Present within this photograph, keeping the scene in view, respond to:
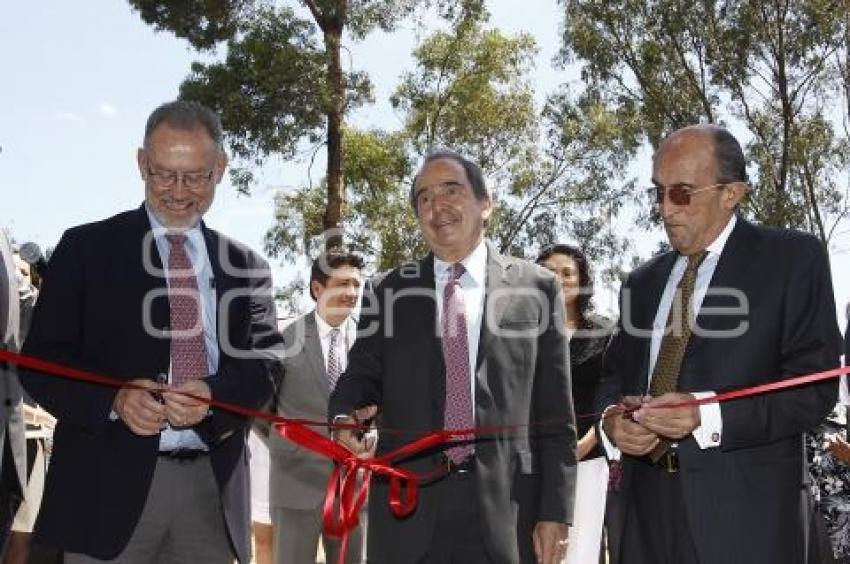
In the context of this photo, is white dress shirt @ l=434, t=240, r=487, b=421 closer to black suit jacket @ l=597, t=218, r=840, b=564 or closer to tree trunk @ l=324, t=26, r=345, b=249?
black suit jacket @ l=597, t=218, r=840, b=564

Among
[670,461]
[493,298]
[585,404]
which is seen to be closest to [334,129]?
[585,404]

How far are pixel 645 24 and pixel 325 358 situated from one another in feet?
73.1

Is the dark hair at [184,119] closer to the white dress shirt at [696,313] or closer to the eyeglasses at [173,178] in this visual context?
the eyeglasses at [173,178]

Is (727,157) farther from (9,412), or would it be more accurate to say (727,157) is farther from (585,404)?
(585,404)

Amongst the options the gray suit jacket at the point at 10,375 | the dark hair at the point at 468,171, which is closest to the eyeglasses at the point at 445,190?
the dark hair at the point at 468,171

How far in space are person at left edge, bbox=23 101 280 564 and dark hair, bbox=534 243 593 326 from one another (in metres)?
3.37

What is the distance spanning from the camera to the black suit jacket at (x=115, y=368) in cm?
368

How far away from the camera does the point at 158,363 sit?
12.6 ft

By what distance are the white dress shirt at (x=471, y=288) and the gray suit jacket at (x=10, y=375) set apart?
1591 millimetres

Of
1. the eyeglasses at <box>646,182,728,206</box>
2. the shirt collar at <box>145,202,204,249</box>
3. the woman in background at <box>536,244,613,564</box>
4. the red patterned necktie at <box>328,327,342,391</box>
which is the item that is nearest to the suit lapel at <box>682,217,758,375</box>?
the eyeglasses at <box>646,182,728,206</box>

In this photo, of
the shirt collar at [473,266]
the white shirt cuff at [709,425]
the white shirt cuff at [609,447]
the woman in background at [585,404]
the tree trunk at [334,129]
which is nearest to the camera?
the white shirt cuff at [709,425]

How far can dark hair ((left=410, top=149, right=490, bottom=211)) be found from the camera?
15.2ft

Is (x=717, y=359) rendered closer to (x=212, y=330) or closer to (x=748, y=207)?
(x=212, y=330)

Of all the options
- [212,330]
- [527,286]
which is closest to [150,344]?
[212,330]
